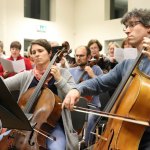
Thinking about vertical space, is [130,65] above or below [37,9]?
below

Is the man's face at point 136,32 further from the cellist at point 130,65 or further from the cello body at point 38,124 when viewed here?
the cello body at point 38,124

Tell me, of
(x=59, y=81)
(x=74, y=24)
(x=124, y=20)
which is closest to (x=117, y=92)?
(x=124, y=20)

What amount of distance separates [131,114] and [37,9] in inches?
270

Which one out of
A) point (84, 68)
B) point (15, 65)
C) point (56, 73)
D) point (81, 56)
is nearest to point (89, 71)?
point (84, 68)

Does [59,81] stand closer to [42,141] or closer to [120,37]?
[42,141]

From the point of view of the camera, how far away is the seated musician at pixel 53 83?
203 cm

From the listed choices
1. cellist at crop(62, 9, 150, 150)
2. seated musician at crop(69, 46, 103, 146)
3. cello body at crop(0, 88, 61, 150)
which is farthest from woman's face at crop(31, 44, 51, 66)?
seated musician at crop(69, 46, 103, 146)

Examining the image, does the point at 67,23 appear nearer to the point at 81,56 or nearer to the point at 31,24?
the point at 31,24

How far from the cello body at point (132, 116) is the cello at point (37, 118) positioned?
548 mm

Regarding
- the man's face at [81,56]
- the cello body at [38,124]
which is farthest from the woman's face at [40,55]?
the man's face at [81,56]

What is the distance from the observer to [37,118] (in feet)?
6.42

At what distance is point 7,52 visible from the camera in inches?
265

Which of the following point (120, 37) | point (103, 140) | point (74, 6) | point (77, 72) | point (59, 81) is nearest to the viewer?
point (103, 140)

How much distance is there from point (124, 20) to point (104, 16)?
5.96 metres
